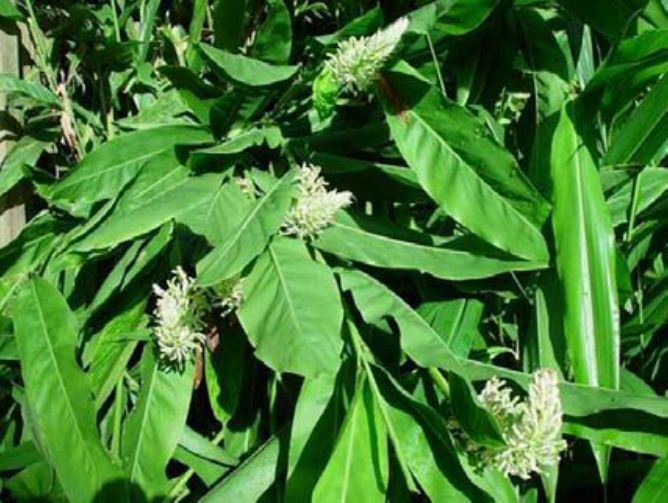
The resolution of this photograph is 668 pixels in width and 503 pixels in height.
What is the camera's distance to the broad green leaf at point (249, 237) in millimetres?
1105

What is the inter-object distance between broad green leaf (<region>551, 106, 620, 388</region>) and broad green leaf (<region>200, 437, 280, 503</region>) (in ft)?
1.34

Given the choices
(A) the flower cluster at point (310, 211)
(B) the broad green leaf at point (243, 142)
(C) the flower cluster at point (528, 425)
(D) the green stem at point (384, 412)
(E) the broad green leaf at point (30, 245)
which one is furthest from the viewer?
(E) the broad green leaf at point (30, 245)

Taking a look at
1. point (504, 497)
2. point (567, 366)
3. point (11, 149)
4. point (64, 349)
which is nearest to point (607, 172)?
point (567, 366)

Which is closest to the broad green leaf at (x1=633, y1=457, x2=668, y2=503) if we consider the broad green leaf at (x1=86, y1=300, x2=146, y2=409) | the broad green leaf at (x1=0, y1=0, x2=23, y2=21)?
the broad green leaf at (x1=86, y1=300, x2=146, y2=409)

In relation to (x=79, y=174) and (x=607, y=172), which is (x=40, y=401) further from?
(x=607, y=172)

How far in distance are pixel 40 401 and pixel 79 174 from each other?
34cm

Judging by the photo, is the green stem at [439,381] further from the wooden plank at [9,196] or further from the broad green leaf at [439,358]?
the wooden plank at [9,196]

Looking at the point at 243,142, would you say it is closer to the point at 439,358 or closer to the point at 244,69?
the point at 244,69

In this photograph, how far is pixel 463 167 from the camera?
1270 mm

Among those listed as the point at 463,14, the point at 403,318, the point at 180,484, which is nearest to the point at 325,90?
the point at 463,14

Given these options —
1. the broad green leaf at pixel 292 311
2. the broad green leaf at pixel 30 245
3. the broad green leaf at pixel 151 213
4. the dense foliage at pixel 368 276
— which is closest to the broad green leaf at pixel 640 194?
the dense foliage at pixel 368 276

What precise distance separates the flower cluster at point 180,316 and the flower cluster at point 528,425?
1.21ft

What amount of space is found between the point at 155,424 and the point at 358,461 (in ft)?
1.03

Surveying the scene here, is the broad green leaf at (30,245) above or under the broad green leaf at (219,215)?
under
